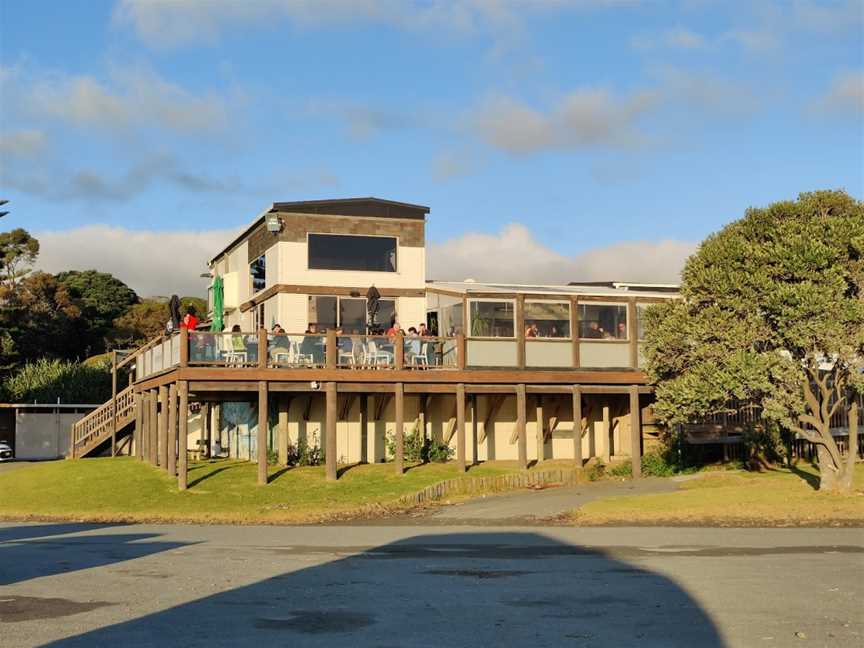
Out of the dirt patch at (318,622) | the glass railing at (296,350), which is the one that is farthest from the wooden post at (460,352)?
the dirt patch at (318,622)

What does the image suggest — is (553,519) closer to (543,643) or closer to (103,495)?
(103,495)

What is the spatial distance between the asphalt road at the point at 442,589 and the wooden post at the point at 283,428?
1125cm

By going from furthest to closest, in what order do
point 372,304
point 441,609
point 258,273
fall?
point 258,273 < point 372,304 < point 441,609

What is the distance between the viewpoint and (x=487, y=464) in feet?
107

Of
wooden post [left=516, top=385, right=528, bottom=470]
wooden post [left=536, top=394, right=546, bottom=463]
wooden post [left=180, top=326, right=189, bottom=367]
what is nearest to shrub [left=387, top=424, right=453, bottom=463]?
wooden post [left=536, top=394, right=546, bottom=463]

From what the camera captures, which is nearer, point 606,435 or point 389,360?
point 389,360

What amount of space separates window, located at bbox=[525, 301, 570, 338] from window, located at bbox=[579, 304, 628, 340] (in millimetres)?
484

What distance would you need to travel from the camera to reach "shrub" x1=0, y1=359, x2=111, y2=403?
55719 mm

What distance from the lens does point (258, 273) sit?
36688 mm

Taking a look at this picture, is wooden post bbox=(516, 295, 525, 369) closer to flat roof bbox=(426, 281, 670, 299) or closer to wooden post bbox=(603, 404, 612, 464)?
flat roof bbox=(426, 281, 670, 299)

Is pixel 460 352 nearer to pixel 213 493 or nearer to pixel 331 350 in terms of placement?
pixel 331 350

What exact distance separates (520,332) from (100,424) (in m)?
15.8

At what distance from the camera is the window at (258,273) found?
3591 cm

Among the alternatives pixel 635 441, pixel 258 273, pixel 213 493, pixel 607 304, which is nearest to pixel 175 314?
pixel 258 273
